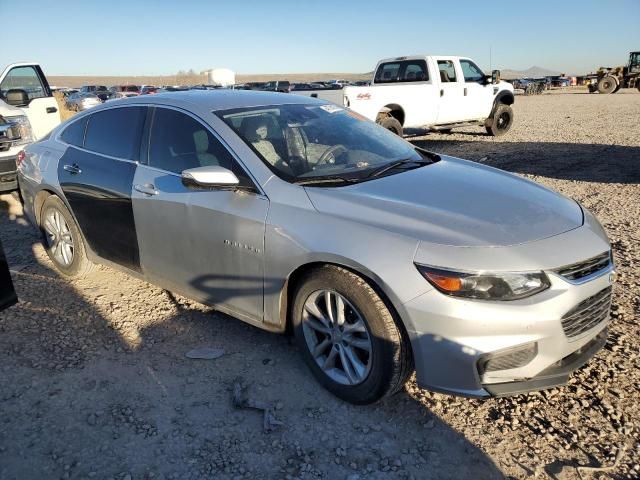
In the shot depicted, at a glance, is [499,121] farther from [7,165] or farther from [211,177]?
[211,177]

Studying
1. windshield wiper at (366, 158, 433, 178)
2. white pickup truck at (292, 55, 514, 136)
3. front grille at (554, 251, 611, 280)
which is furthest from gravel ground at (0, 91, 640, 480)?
white pickup truck at (292, 55, 514, 136)

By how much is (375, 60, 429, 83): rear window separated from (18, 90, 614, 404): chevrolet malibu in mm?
9066

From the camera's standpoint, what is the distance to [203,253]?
3348 mm

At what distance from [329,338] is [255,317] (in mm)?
537

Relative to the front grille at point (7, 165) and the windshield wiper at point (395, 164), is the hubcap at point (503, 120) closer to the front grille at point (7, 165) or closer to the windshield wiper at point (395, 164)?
the windshield wiper at point (395, 164)

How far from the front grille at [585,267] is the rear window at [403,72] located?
34.2 feet

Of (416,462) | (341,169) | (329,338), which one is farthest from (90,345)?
(416,462)

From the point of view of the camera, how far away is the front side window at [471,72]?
13.2m

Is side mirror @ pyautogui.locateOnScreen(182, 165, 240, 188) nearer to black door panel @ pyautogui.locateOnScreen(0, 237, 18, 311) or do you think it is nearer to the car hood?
the car hood

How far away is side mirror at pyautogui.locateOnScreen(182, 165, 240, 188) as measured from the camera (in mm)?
2998

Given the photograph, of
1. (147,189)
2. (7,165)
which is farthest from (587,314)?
(7,165)

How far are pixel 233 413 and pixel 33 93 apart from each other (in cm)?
829

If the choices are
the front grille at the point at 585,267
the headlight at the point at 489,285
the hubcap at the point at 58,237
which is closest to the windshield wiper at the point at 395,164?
the headlight at the point at 489,285

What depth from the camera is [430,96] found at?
39.6 ft
